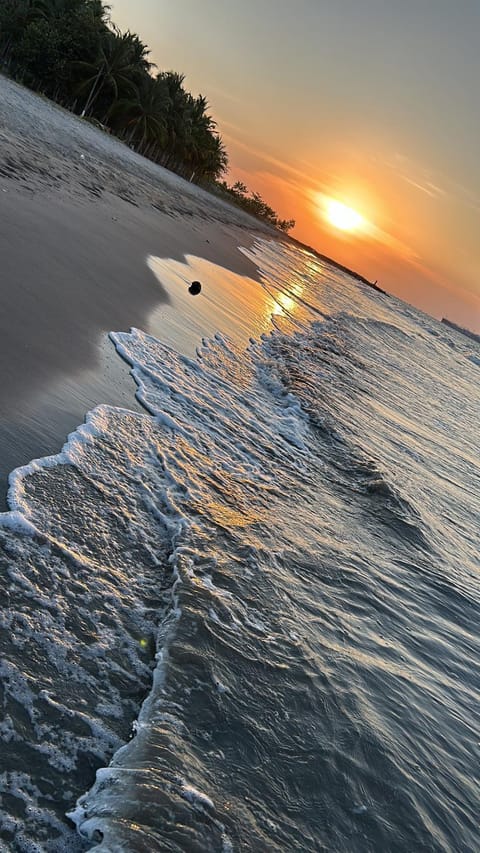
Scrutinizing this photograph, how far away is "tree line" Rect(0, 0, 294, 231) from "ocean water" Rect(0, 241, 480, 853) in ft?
202

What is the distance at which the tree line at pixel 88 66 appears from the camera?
5547 cm

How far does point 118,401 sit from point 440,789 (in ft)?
14.0

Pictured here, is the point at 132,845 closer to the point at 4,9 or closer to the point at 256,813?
the point at 256,813

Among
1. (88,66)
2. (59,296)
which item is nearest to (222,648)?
(59,296)

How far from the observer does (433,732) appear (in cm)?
388

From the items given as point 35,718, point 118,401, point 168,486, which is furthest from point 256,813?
point 118,401

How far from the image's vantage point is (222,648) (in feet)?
11.7

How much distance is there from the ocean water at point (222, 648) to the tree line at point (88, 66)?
61573mm

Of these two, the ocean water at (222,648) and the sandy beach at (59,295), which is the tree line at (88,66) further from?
the ocean water at (222,648)

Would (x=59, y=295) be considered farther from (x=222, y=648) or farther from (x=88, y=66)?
(x=88, y=66)

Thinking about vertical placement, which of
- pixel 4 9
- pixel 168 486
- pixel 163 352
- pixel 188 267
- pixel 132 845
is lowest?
pixel 132 845

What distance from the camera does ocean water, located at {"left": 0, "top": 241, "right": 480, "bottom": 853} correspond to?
2.53 meters

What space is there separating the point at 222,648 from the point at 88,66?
2610 inches

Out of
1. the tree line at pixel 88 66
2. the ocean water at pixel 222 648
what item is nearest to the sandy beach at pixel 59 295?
the ocean water at pixel 222 648
